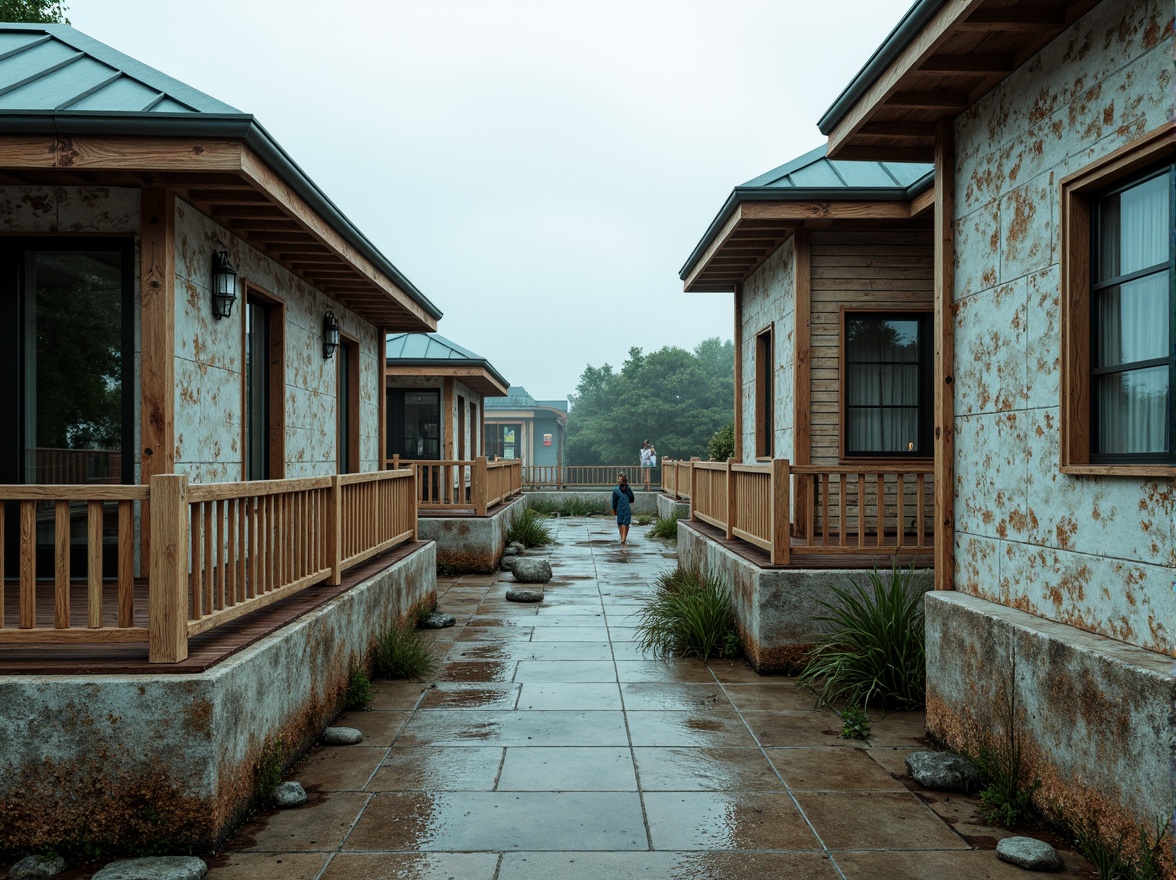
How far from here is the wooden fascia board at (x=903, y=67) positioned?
184 inches

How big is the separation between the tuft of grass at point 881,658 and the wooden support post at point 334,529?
331cm

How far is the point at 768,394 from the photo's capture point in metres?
11.8

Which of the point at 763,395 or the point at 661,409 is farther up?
the point at 661,409

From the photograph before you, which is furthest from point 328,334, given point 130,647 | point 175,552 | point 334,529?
point 175,552

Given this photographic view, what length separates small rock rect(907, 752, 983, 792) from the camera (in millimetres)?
4758

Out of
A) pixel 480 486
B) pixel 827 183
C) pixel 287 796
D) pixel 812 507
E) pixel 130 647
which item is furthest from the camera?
pixel 480 486

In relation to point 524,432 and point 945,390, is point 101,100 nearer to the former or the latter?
point 945,390

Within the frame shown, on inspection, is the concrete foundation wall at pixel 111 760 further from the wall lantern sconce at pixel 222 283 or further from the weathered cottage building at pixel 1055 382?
the wall lantern sconce at pixel 222 283

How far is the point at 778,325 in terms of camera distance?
10.8 meters

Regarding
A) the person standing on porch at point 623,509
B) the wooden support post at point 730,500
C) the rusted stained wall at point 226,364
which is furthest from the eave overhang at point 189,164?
the person standing on porch at point 623,509

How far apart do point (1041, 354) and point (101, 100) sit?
5.67 metres

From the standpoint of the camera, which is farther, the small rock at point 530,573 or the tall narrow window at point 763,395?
the small rock at point 530,573

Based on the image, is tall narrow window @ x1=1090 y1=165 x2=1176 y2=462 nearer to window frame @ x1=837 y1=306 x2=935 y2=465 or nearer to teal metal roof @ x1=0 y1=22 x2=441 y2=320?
teal metal roof @ x1=0 y1=22 x2=441 y2=320

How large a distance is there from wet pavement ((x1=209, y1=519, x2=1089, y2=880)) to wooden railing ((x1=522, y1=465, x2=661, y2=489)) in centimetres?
2164
